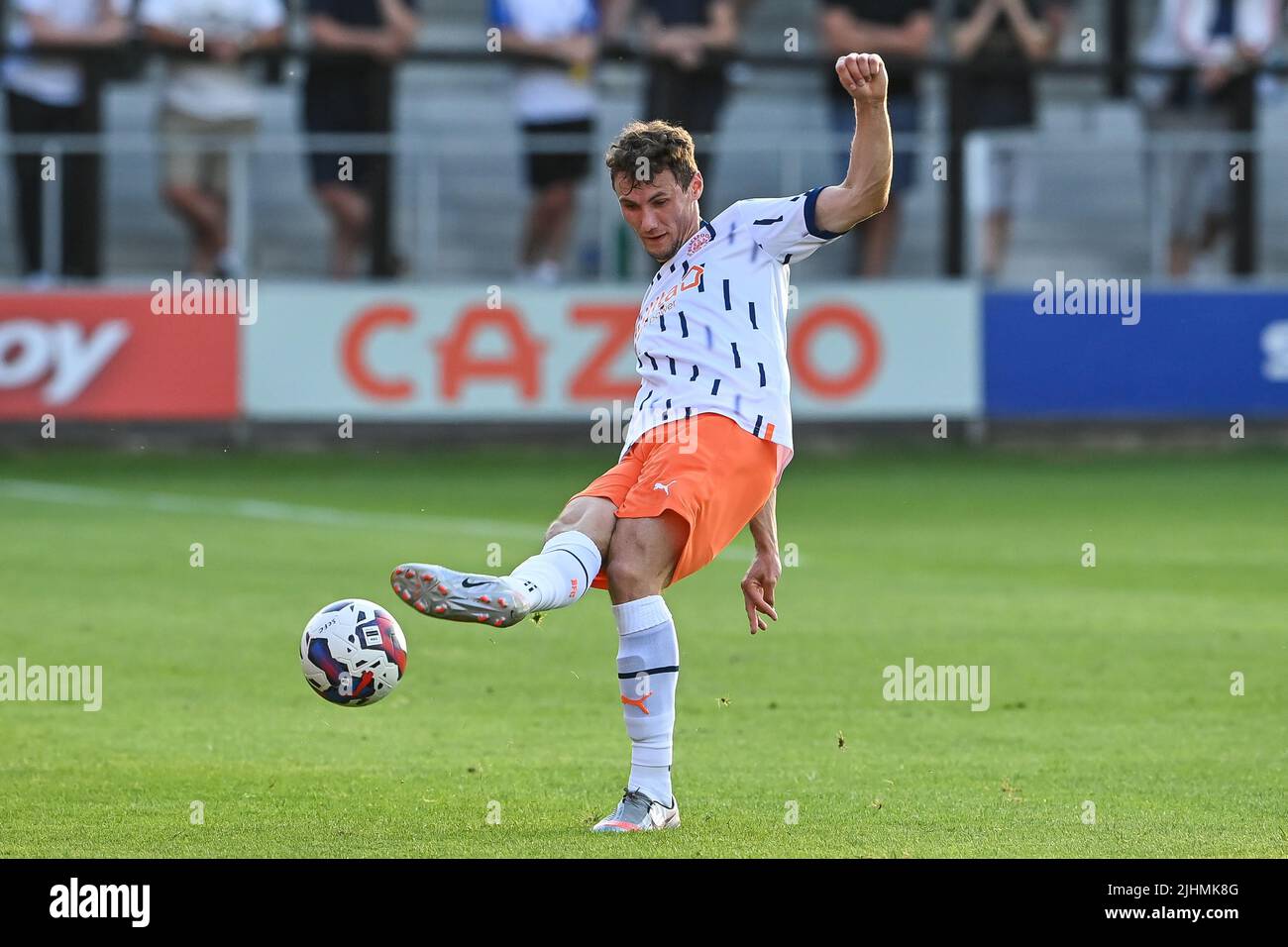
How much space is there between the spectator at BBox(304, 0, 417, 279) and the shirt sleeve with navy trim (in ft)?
44.2

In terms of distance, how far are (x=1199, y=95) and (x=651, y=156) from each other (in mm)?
15602

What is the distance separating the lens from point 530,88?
1997 cm

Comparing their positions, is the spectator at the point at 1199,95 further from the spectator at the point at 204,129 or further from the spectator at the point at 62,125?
the spectator at the point at 62,125

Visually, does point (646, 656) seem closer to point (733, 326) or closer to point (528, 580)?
point (528, 580)

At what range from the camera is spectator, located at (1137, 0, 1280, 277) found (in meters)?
20.6

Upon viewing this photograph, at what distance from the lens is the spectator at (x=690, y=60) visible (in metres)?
19.9

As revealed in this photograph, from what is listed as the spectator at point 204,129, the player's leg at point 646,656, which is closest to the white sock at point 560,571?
the player's leg at point 646,656

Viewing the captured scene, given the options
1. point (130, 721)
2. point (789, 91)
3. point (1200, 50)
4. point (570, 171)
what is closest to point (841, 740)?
point (130, 721)

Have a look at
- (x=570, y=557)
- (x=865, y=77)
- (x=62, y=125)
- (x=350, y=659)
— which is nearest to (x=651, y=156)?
(x=865, y=77)

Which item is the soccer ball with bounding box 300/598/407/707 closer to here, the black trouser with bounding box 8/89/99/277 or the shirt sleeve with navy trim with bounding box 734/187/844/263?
the shirt sleeve with navy trim with bounding box 734/187/844/263
